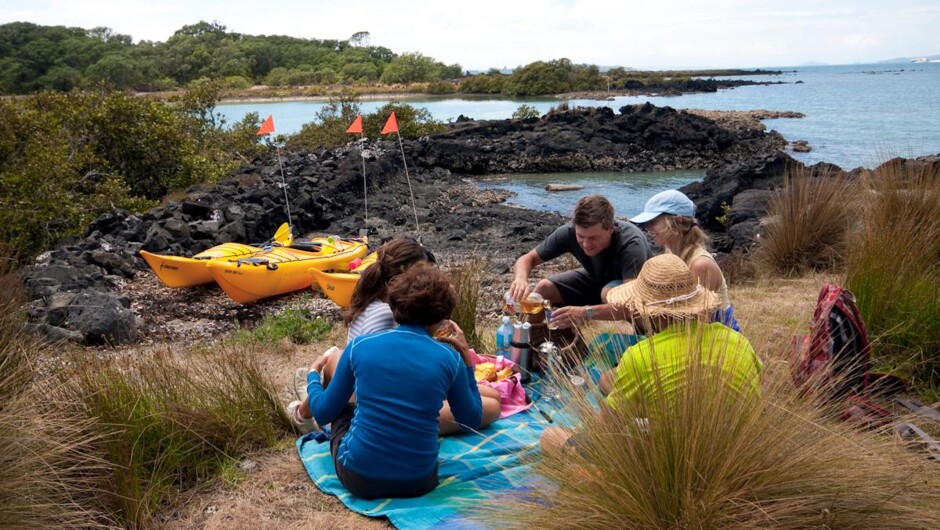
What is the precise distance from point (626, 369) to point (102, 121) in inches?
660

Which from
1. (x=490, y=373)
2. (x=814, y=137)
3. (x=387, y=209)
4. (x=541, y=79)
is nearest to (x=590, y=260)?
(x=490, y=373)

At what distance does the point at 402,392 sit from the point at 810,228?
20.2ft

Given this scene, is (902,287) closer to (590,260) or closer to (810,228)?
(590,260)

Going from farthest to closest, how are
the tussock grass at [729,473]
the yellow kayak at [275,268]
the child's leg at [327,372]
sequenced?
the yellow kayak at [275,268] < the child's leg at [327,372] < the tussock grass at [729,473]

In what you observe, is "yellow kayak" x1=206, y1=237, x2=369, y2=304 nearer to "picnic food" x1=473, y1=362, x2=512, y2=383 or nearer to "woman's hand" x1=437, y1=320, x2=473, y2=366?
"picnic food" x1=473, y1=362, x2=512, y2=383

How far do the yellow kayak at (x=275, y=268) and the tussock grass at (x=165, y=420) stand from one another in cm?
540

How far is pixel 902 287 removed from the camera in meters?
4.59

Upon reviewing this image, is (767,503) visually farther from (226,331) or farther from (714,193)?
(714,193)

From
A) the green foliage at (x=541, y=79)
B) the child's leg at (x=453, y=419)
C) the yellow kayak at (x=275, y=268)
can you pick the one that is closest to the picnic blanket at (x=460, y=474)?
the child's leg at (x=453, y=419)

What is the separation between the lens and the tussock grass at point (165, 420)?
3170 mm

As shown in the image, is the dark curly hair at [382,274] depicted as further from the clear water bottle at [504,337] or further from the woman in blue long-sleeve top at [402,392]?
the clear water bottle at [504,337]

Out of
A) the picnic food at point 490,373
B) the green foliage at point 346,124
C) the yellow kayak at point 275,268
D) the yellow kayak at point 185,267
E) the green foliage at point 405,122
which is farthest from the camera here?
the green foliage at point 405,122

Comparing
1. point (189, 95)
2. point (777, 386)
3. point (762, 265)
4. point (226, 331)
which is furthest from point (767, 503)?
point (189, 95)

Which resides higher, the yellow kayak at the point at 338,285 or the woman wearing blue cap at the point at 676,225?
the woman wearing blue cap at the point at 676,225
